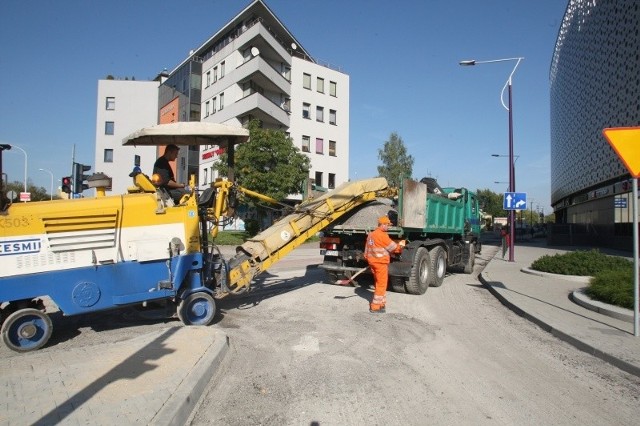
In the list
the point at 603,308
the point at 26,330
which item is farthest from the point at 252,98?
the point at 26,330

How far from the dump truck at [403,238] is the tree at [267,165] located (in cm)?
1654

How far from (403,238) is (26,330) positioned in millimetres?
7170

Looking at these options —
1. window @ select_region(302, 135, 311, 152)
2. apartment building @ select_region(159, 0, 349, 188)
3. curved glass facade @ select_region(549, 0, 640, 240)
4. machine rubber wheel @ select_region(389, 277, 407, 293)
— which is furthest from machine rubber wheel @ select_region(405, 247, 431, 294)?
window @ select_region(302, 135, 311, 152)

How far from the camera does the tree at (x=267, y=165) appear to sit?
27.6 meters

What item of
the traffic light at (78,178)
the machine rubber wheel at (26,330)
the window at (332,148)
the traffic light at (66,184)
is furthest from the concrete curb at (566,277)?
the window at (332,148)

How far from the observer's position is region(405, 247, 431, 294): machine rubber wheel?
9586mm

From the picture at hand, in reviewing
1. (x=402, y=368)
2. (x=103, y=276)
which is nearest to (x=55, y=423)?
(x=103, y=276)

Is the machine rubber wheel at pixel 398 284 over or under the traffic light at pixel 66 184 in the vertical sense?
under

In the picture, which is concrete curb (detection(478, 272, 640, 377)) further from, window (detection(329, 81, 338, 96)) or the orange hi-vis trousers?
window (detection(329, 81, 338, 96))

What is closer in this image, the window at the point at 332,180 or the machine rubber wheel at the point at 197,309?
the machine rubber wheel at the point at 197,309

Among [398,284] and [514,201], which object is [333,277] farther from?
[514,201]

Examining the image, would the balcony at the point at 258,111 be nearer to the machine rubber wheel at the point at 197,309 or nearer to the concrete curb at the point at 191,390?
the machine rubber wheel at the point at 197,309

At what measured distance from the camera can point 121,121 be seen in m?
50.5

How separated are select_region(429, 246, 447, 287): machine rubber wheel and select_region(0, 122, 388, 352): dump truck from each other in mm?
4706
